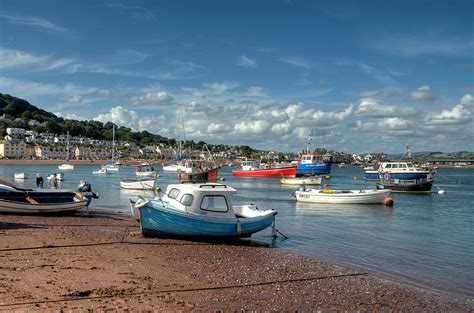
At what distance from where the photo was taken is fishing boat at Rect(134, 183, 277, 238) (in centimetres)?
1820

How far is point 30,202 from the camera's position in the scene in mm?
24578

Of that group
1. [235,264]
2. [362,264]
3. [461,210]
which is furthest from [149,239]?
[461,210]

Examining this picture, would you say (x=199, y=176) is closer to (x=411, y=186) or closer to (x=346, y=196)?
(x=411, y=186)

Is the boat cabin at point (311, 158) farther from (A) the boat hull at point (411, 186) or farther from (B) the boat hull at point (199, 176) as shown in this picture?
(A) the boat hull at point (411, 186)

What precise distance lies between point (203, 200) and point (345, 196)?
74.6 feet

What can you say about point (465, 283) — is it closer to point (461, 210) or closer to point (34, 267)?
point (34, 267)

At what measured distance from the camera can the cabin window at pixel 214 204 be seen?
1867 cm

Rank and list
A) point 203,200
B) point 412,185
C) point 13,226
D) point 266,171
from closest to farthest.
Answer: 1. point 203,200
2. point 13,226
3. point 412,185
4. point 266,171

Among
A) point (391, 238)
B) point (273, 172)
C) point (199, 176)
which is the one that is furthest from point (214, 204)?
point (273, 172)

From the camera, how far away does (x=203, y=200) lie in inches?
734

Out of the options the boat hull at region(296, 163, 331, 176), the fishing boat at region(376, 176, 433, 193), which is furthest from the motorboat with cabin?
the boat hull at region(296, 163, 331, 176)

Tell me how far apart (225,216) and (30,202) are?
1170 centimetres

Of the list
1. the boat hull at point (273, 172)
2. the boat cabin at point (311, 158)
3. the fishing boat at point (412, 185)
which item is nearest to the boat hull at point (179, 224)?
the fishing boat at point (412, 185)

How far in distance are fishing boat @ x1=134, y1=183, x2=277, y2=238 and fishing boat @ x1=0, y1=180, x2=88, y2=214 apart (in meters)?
8.75
